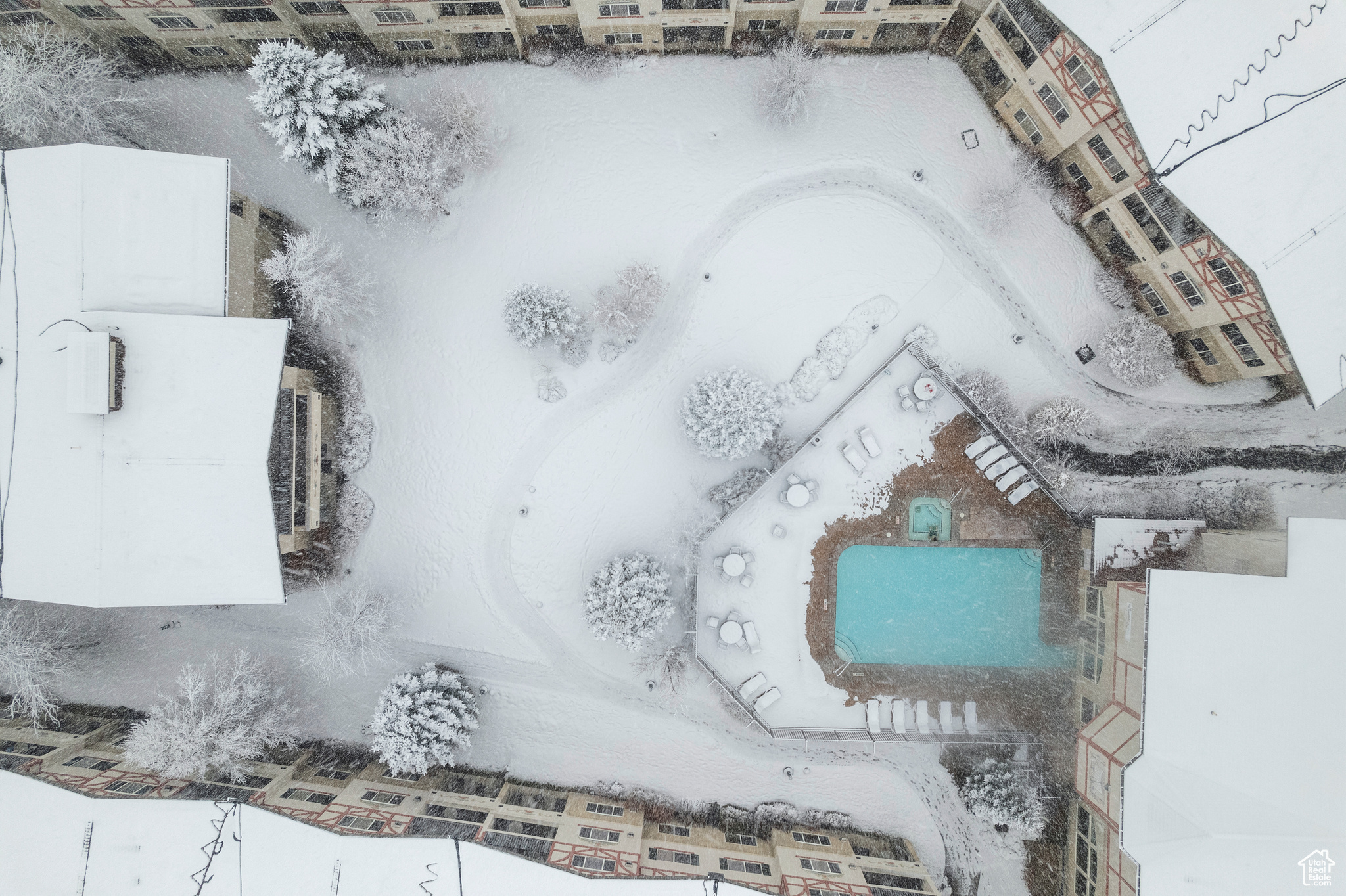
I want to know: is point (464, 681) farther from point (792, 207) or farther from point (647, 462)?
point (792, 207)

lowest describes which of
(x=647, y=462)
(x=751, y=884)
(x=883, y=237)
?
(x=751, y=884)

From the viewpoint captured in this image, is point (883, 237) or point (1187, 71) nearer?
point (1187, 71)

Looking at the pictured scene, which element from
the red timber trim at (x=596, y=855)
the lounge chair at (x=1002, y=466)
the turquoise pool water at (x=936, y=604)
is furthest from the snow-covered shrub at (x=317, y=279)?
the lounge chair at (x=1002, y=466)

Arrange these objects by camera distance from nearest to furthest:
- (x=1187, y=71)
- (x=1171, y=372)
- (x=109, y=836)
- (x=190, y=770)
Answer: (x=1187, y=71) → (x=109, y=836) → (x=190, y=770) → (x=1171, y=372)

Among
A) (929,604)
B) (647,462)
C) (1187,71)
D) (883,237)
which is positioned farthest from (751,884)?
(1187,71)

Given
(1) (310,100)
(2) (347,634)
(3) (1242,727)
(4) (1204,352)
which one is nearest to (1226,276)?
(4) (1204,352)

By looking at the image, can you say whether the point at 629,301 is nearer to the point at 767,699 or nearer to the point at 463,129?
the point at 463,129

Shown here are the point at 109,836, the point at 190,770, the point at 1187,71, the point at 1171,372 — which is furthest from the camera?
the point at 1171,372

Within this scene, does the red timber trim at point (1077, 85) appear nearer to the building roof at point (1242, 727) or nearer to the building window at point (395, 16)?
the building roof at point (1242, 727)
